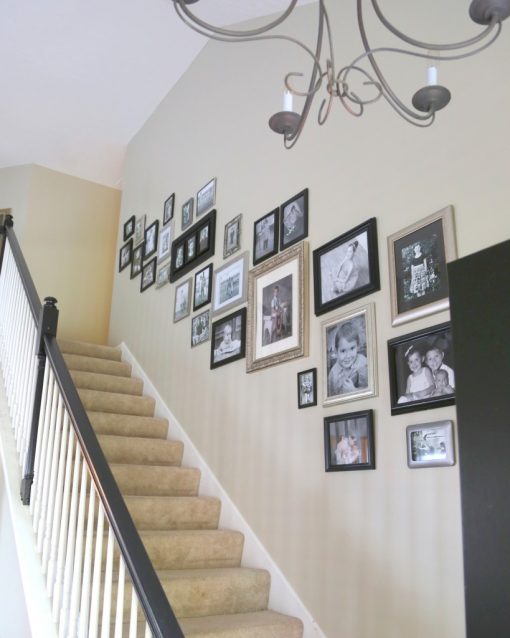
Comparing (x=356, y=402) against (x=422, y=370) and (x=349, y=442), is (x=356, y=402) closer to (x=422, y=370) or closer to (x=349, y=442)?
(x=349, y=442)

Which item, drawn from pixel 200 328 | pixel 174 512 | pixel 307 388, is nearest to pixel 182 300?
pixel 200 328

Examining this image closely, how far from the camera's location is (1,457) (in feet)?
9.98

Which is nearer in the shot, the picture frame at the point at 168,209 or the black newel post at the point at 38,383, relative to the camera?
the black newel post at the point at 38,383

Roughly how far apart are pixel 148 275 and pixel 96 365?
0.92 metres

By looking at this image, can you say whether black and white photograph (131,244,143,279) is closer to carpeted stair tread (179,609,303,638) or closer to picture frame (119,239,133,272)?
picture frame (119,239,133,272)

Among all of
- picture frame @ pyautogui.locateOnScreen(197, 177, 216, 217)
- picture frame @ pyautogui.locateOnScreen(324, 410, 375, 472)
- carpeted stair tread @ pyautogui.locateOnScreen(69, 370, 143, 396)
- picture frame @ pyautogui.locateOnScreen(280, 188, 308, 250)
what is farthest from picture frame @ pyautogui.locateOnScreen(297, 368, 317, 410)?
carpeted stair tread @ pyautogui.locateOnScreen(69, 370, 143, 396)

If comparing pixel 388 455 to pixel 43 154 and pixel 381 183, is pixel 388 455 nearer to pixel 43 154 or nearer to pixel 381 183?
pixel 381 183

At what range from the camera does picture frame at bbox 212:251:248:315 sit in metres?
3.74

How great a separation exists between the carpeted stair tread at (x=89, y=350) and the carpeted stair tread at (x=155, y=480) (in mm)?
1796

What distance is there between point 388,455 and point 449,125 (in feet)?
4.60

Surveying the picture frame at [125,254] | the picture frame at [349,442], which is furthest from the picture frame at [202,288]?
the picture frame at [125,254]

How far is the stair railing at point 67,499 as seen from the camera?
5.58ft

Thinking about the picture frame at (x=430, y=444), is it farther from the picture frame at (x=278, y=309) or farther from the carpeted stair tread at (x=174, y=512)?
the carpeted stair tread at (x=174, y=512)

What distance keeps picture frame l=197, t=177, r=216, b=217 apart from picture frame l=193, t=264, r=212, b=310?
1.63ft
